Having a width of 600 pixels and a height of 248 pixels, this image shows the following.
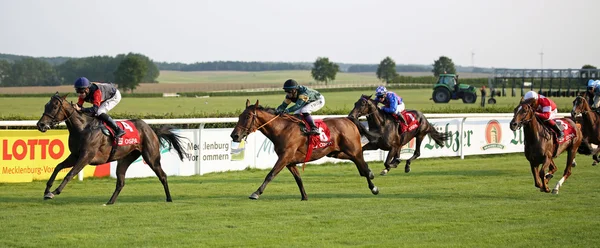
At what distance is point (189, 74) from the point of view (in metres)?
132

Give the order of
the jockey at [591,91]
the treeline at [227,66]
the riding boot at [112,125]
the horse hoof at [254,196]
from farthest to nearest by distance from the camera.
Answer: the treeline at [227,66]
the jockey at [591,91]
the horse hoof at [254,196]
the riding boot at [112,125]

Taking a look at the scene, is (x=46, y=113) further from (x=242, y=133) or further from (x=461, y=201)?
(x=461, y=201)

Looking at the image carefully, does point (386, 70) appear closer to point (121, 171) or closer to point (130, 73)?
point (130, 73)

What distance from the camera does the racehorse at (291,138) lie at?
11.1 meters

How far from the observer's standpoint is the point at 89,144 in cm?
1083

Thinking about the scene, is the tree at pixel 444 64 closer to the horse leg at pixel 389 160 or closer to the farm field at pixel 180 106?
the farm field at pixel 180 106

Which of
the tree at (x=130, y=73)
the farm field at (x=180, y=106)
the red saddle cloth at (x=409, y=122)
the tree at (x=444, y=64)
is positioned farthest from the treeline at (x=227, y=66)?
the red saddle cloth at (x=409, y=122)

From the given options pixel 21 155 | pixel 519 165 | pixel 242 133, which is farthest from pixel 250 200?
pixel 519 165

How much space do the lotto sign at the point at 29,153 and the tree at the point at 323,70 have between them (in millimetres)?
100952

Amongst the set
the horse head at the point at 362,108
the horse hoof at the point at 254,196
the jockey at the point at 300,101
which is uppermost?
the jockey at the point at 300,101

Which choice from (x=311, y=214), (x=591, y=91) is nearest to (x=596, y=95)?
(x=591, y=91)

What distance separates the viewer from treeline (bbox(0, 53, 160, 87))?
82812mm

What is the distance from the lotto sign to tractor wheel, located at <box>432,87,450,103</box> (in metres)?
41.4

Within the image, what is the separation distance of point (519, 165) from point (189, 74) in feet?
384
